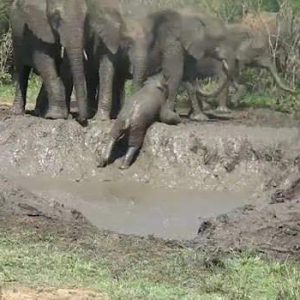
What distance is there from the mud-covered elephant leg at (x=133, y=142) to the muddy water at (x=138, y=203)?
1.65ft

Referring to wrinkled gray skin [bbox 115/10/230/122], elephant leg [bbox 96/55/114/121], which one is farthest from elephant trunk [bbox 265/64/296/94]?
elephant leg [bbox 96/55/114/121]

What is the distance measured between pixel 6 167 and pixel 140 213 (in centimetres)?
303

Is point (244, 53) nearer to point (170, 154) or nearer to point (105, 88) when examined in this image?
point (105, 88)

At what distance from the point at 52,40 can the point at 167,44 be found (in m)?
1.84

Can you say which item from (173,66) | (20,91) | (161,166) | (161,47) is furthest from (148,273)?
(161,47)

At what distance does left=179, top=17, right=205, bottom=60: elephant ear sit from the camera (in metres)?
16.4

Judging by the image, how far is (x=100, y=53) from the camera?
15.7m

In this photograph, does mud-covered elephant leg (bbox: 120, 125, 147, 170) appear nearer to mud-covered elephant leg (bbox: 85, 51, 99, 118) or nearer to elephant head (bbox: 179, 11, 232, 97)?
mud-covered elephant leg (bbox: 85, 51, 99, 118)

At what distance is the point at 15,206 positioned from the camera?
33.3 ft

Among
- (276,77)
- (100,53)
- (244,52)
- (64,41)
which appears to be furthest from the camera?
(276,77)

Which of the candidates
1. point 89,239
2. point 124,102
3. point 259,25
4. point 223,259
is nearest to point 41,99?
point 124,102

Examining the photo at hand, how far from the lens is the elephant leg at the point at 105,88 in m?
15.2

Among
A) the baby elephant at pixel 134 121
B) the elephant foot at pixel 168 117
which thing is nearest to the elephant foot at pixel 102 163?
the baby elephant at pixel 134 121

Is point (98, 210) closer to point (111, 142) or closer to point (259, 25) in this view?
point (111, 142)
